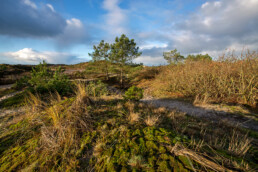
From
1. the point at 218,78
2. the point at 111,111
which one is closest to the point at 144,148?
the point at 111,111

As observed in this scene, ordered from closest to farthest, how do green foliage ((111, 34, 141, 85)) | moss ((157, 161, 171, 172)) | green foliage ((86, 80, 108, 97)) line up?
1. moss ((157, 161, 171, 172))
2. green foliage ((86, 80, 108, 97))
3. green foliage ((111, 34, 141, 85))

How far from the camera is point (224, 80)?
696 cm

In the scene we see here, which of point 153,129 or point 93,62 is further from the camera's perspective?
point 93,62

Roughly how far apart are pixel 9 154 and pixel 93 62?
60.6ft

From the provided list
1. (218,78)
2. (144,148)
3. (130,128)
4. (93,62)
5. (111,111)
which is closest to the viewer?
(144,148)

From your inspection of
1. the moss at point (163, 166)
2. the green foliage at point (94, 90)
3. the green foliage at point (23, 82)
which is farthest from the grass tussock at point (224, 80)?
the green foliage at point (23, 82)

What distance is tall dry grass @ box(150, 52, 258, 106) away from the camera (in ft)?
20.1

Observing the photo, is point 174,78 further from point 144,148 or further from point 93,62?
point 93,62

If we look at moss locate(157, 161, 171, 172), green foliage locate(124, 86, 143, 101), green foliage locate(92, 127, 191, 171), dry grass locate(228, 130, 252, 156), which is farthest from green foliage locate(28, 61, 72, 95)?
dry grass locate(228, 130, 252, 156)

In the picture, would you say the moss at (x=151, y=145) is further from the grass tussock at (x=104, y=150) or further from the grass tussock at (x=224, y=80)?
the grass tussock at (x=224, y=80)

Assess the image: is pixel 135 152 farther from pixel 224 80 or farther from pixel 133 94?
pixel 224 80

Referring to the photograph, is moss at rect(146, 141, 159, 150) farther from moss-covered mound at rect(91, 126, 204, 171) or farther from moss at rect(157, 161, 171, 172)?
moss at rect(157, 161, 171, 172)

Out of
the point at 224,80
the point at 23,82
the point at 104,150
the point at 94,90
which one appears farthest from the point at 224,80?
the point at 23,82

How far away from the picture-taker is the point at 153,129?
1437 mm
